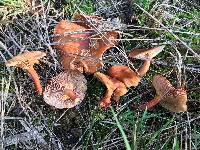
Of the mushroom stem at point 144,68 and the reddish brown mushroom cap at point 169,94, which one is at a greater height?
the mushroom stem at point 144,68

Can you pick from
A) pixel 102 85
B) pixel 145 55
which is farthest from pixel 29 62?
pixel 145 55

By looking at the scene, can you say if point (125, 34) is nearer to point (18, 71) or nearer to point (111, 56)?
point (111, 56)

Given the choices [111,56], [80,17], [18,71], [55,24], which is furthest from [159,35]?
[18,71]

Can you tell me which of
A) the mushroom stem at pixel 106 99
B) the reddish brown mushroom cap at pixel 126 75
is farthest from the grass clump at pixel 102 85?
the reddish brown mushroom cap at pixel 126 75

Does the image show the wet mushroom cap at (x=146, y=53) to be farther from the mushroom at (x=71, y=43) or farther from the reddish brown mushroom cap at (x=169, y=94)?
the mushroom at (x=71, y=43)

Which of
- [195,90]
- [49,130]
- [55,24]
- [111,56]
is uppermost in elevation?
[55,24]
